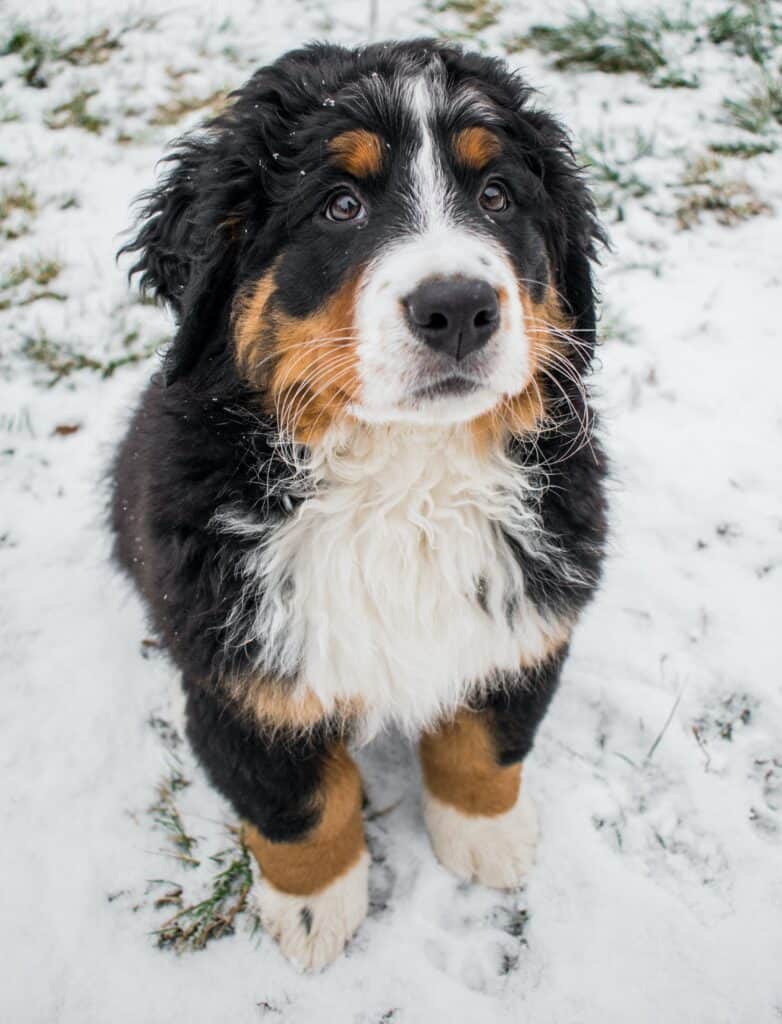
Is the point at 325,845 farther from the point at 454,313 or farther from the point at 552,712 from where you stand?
the point at 454,313

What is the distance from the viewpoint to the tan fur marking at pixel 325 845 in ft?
7.23

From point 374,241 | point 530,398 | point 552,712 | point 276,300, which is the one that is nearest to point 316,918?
point 552,712

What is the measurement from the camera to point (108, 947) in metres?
2.33

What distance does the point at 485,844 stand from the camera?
2.42 m

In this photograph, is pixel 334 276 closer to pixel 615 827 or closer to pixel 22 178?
pixel 615 827

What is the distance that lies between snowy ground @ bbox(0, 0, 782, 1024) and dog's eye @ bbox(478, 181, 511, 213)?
131 cm

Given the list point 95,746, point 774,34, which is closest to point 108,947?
point 95,746

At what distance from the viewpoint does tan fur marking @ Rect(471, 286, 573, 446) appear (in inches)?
74.7

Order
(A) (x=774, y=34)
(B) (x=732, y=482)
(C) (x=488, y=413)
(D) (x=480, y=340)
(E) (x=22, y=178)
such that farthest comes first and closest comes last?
(A) (x=774, y=34), (E) (x=22, y=178), (B) (x=732, y=482), (C) (x=488, y=413), (D) (x=480, y=340)

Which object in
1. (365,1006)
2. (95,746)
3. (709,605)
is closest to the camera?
(365,1006)

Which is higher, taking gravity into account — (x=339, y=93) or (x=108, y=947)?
(x=339, y=93)

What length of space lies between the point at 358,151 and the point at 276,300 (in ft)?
1.17

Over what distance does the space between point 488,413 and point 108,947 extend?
1770 millimetres

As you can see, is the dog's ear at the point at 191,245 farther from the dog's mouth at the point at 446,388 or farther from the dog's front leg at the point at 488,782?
the dog's front leg at the point at 488,782
